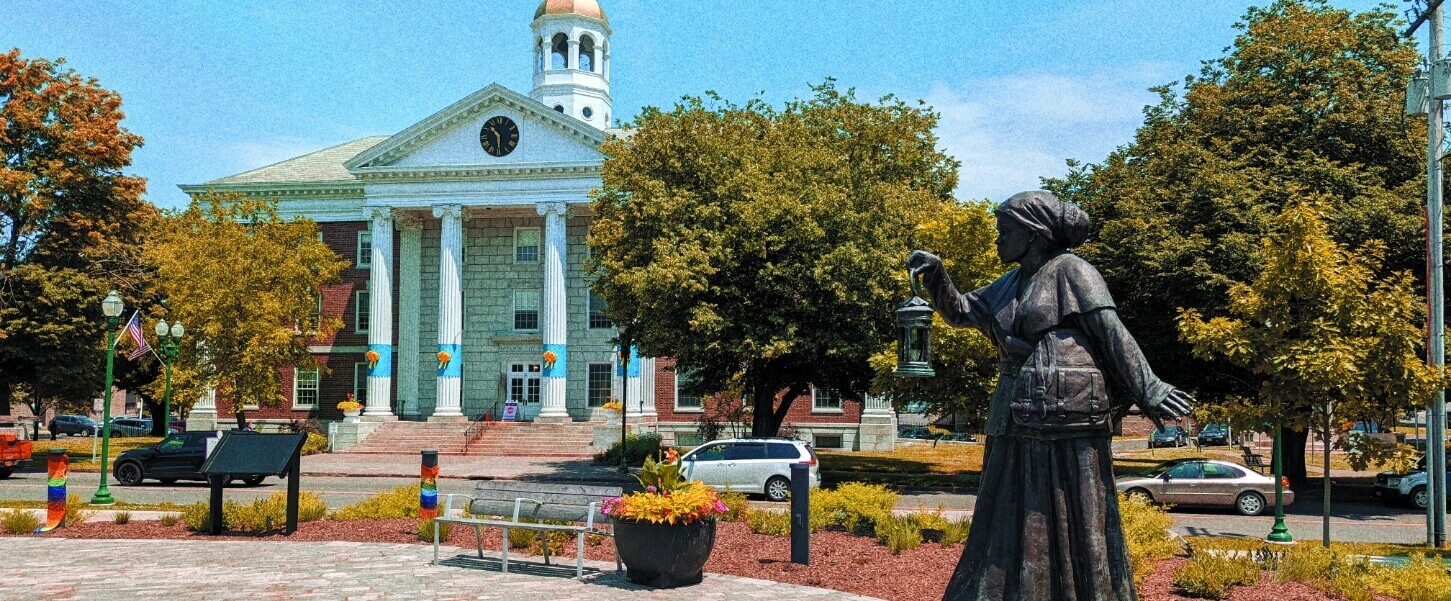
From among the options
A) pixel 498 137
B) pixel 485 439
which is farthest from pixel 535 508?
pixel 498 137

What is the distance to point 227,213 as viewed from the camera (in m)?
43.0

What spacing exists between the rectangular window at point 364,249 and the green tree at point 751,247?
81.1 feet

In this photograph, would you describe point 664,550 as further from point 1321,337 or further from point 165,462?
point 165,462

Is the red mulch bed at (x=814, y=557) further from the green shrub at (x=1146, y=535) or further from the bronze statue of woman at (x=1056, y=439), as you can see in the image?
the bronze statue of woman at (x=1056, y=439)

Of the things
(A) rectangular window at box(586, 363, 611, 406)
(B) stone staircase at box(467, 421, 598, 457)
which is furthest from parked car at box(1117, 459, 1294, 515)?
(A) rectangular window at box(586, 363, 611, 406)

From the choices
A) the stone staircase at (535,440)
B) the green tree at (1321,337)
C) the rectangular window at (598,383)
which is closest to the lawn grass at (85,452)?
the stone staircase at (535,440)

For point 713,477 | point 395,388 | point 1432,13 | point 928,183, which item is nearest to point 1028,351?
point 1432,13

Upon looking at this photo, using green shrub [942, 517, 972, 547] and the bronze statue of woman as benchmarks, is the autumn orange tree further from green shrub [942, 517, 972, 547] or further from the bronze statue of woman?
the bronze statue of woman

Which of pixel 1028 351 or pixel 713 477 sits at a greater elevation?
pixel 1028 351

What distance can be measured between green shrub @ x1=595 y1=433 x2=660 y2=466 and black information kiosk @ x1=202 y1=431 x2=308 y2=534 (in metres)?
19.9

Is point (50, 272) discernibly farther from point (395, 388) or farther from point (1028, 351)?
point (1028, 351)

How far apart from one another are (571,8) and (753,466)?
3823cm

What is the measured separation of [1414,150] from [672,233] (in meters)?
17.5

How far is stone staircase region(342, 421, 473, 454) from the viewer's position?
42.0 metres
